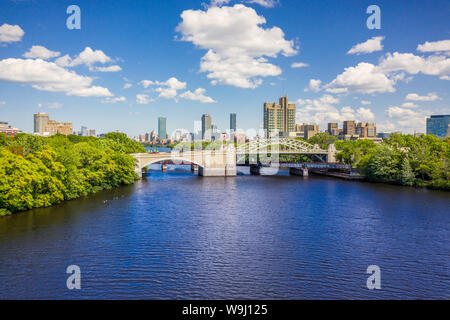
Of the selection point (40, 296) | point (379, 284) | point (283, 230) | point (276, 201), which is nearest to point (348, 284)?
point (379, 284)

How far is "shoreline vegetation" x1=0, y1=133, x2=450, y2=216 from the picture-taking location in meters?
29.9

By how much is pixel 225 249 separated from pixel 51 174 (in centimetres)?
2037

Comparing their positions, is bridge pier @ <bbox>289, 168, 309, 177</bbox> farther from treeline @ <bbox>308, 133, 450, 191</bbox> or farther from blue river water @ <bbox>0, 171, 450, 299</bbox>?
blue river water @ <bbox>0, 171, 450, 299</bbox>

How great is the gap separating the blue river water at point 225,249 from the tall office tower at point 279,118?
500 feet

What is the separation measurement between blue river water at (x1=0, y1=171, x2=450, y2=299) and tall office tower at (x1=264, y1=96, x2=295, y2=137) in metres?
152

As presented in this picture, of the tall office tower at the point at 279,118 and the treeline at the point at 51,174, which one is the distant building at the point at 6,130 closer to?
the treeline at the point at 51,174

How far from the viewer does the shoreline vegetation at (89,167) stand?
29.9m

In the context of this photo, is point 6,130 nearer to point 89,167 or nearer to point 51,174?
point 89,167

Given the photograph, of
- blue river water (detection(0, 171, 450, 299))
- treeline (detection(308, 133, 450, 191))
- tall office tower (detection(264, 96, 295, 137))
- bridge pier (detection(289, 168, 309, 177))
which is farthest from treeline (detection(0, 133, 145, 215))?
tall office tower (detection(264, 96, 295, 137))

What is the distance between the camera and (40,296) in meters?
15.6

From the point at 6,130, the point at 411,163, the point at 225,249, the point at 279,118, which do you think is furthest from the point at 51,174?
the point at 279,118

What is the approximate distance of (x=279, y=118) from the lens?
633 feet

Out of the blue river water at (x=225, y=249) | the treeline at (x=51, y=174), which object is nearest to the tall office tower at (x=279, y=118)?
the treeline at (x=51, y=174)

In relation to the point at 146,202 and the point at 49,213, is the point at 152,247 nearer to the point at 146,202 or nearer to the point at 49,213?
the point at 49,213
